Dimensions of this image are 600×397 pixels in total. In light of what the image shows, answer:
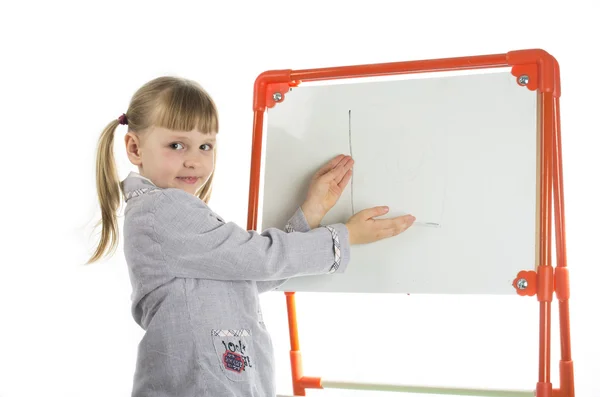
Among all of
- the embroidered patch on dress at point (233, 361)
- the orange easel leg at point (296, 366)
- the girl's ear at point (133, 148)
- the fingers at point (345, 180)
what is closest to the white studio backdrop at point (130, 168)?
the orange easel leg at point (296, 366)

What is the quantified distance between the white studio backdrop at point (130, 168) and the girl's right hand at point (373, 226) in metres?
0.63

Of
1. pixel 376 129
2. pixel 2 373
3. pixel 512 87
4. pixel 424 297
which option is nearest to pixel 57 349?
pixel 2 373

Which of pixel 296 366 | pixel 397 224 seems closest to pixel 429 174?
pixel 397 224

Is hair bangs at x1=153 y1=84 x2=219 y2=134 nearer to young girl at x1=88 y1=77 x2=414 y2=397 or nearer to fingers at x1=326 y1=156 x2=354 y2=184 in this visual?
young girl at x1=88 y1=77 x2=414 y2=397

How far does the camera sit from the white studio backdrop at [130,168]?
2.32 metres

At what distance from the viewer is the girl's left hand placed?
1.81 metres

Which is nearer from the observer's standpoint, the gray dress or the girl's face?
the gray dress

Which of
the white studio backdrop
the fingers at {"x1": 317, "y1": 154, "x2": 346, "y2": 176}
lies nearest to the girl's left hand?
the fingers at {"x1": 317, "y1": 154, "x2": 346, "y2": 176}

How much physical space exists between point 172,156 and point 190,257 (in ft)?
0.82

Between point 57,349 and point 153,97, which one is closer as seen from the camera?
point 153,97

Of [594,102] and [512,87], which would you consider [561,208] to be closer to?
[512,87]

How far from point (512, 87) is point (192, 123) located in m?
0.71

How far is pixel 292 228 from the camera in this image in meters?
1.82

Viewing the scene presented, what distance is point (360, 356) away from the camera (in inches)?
95.4
